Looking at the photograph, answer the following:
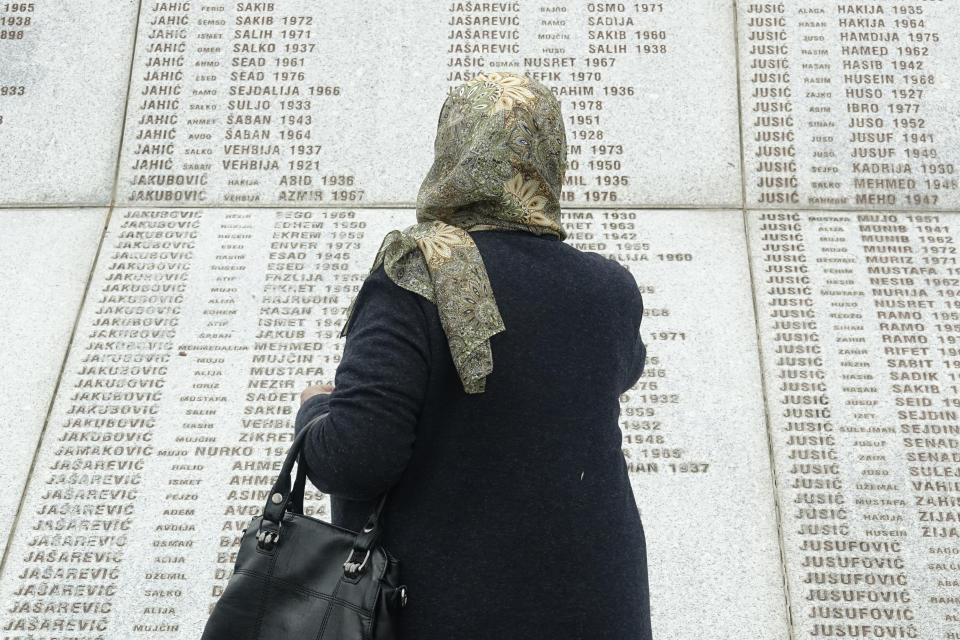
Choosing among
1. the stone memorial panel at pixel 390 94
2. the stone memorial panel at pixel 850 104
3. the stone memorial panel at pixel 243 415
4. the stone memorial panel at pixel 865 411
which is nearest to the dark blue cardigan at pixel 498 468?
the stone memorial panel at pixel 243 415

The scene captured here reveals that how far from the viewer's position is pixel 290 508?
180 centimetres

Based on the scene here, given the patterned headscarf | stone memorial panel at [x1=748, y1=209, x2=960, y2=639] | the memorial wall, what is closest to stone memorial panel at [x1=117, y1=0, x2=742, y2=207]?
the memorial wall

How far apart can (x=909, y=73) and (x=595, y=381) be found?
3.38 m

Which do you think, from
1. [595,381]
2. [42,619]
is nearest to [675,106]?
[595,381]

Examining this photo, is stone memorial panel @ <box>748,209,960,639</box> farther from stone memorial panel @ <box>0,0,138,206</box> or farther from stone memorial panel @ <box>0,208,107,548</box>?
stone memorial panel @ <box>0,0,138,206</box>

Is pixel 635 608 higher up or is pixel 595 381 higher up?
pixel 595 381

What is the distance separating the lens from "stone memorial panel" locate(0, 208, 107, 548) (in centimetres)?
338

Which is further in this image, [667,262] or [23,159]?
[23,159]

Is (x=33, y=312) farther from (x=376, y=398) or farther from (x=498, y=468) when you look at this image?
(x=498, y=468)

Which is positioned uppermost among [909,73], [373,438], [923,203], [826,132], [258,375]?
[909,73]

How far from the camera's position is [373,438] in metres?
1.56

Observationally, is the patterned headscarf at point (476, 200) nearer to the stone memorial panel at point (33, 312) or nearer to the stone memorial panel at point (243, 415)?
the stone memorial panel at point (243, 415)

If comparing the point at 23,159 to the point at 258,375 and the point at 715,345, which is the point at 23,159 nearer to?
the point at 258,375

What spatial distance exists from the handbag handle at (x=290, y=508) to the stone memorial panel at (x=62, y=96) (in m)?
2.81
